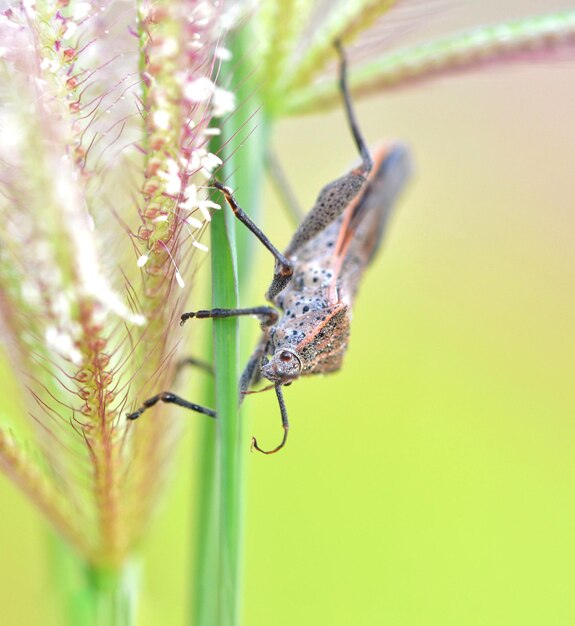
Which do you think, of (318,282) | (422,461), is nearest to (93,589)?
(318,282)

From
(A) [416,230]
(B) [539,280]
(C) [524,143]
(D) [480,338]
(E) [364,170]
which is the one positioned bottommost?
(E) [364,170]

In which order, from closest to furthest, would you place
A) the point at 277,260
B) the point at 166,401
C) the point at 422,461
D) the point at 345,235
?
1. the point at 166,401
2. the point at 277,260
3. the point at 345,235
4. the point at 422,461

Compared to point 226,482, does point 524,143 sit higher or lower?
higher

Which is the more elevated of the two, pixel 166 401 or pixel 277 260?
pixel 277 260

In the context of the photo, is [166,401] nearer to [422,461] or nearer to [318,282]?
[318,282]

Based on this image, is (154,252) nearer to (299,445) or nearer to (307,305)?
(307,305)

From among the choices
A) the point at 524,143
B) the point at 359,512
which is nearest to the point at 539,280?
the point at 524,143

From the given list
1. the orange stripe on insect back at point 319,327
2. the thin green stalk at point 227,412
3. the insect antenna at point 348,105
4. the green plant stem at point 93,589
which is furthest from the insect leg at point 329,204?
the green plant stem at point 93,589
